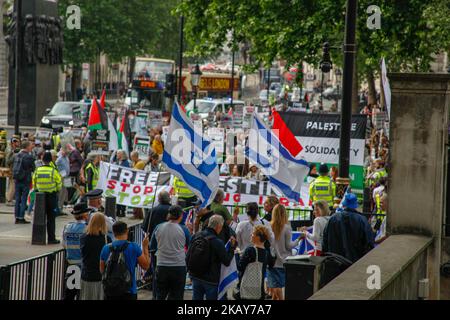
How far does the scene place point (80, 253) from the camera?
38.7 ft

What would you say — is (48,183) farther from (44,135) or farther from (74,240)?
(44,135)

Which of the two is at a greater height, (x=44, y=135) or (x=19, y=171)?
(x=44, y=135)

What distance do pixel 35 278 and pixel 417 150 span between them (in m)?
4.02

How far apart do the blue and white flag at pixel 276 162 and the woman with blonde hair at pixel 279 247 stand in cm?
349

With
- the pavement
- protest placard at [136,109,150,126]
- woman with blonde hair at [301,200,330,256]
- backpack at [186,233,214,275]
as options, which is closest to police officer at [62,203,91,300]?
backpack at [186,233,214,275]

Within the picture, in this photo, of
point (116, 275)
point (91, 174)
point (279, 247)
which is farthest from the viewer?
point (91, 174)

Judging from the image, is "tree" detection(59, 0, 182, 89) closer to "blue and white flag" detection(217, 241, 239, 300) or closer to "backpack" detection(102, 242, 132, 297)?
"blue and white flag" detection(217, 241, 239, 300)

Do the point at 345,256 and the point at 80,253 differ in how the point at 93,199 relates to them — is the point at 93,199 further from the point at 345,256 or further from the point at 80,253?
the point at 345,256

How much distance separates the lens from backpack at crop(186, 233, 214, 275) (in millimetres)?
11508

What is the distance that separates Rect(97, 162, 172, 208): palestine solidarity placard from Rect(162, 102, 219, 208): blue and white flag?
11.5ft

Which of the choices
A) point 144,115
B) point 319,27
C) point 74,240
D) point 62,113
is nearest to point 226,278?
point 74,240

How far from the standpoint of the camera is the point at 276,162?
54.6 feet

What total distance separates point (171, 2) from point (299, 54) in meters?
47.2
